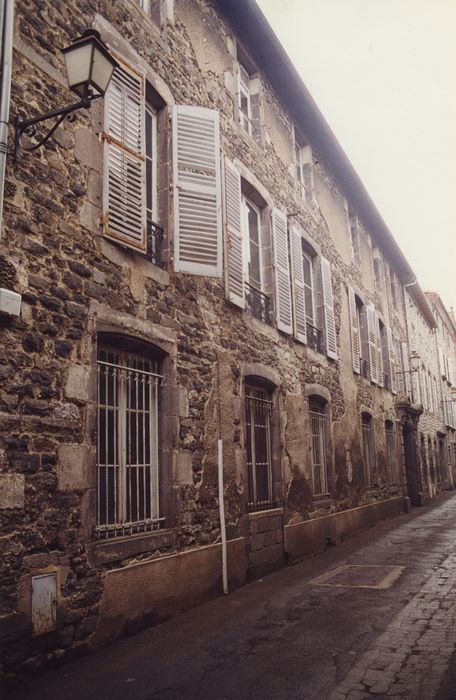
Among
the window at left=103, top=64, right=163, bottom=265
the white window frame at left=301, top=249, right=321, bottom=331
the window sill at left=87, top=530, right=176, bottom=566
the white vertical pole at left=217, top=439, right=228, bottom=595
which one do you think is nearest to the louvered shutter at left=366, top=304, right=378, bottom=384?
the white window frame at left=301, top=249, right=321, bottom=331

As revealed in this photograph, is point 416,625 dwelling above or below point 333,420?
below

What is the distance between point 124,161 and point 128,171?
10cm

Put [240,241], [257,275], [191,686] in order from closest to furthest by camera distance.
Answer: [191,686] → [240,241] → [257,275]

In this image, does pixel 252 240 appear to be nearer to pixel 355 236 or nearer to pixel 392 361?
pixel 355 236

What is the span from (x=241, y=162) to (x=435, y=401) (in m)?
19.2

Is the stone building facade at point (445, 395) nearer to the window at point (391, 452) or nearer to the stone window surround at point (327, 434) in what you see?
the window at point (391, 452)

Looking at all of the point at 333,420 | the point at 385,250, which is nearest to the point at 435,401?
the point at 385,250

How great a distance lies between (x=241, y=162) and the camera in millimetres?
8305

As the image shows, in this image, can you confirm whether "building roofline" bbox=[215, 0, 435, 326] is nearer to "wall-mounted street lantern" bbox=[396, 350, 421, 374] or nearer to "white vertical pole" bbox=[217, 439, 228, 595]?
"wall-mounted street lantern" bbox=[396, 350, 421, 374]

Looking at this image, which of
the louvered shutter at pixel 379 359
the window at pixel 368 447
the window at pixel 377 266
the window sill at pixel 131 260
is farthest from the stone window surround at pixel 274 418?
the window at pixel 377 266

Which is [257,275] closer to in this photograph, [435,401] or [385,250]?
[385,250]

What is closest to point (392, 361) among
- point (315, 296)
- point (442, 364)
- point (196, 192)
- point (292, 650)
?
point (315, 296)

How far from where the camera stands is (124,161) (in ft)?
18.4

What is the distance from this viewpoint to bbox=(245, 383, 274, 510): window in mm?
7746
